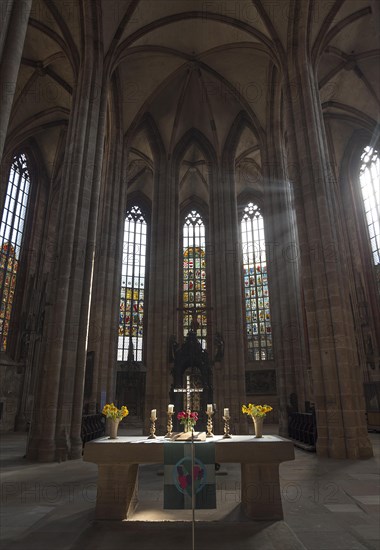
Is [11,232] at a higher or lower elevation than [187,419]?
higher

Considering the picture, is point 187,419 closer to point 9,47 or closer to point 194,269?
point 9,47

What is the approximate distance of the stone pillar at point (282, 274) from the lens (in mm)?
15766

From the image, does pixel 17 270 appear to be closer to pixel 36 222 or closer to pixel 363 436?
pixel 36 222

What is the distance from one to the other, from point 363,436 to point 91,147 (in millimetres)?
12090

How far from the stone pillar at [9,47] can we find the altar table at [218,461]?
470cm

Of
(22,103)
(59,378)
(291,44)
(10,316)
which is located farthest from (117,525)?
(22,103)

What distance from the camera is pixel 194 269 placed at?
27547mm

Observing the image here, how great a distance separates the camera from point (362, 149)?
73.6ft

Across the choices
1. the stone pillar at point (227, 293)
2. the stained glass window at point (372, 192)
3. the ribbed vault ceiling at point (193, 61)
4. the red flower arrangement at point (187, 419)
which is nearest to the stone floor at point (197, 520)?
the red flower arrangement at point (187, 419)

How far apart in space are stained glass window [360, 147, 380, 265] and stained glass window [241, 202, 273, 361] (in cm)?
782

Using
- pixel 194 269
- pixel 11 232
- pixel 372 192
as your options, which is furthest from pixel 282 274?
pixel 11 232

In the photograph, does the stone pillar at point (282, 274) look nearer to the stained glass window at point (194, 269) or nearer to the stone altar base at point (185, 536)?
the stained glass window at point (194, 269)

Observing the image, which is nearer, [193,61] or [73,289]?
[73,289]

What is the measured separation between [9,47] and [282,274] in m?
14.2
